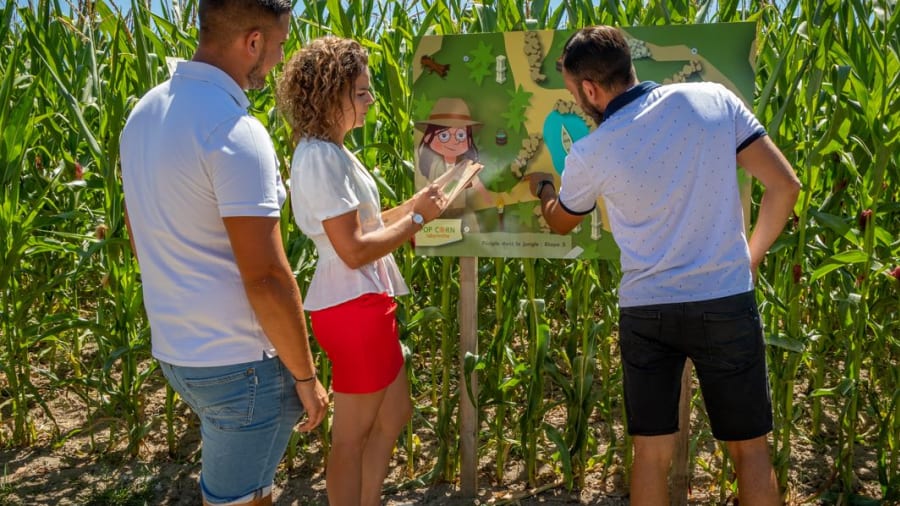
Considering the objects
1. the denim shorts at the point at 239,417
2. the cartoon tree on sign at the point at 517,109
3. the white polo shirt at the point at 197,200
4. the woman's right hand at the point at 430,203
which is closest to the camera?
the white polo shirt at the point at 197,200

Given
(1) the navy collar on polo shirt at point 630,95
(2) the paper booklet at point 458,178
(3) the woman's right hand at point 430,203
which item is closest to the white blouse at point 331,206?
(3) the woman's right hand at point 430,203

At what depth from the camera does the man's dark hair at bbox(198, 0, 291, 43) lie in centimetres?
177

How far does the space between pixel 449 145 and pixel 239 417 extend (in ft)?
4.62

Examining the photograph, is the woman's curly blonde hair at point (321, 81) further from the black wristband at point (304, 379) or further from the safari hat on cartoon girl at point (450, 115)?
the black wristband at point (304, 379)

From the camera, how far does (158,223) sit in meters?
1.78

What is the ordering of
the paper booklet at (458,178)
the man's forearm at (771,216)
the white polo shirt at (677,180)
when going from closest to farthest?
the white polo shirt at (677,180) → the man's forearm at (771,216) → the paper booklet at (458,178)

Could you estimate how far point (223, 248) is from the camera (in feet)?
5.88

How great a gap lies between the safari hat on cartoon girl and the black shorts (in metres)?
0.93

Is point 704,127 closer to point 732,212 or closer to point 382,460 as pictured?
point 732,212

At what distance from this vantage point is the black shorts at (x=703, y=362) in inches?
88.7

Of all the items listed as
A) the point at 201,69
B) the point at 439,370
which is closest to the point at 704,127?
the point at 201,69

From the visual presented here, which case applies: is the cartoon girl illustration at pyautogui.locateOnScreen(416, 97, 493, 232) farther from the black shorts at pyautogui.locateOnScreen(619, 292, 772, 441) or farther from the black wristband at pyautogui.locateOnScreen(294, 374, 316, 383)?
the black wristband at pyautogui.locateOnScreen(294, 374, 316, 383)

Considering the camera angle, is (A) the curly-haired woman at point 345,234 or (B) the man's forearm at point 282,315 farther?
(A) the curly-haired woman at point 345,234

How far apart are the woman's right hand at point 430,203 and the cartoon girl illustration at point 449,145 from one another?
37 cm
